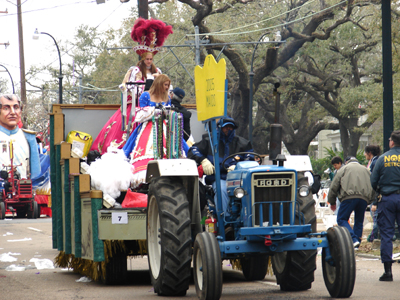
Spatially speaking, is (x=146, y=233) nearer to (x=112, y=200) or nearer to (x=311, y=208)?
(x=112, y=200)

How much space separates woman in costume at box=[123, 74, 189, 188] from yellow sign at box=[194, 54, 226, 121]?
213cm

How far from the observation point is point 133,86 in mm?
10766

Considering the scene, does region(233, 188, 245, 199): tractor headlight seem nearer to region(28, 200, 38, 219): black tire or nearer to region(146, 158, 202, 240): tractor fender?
region(146, 158, 202, 240): tractor fender

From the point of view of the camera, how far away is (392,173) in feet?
28.6

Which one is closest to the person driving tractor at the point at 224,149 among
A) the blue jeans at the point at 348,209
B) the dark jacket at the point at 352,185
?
the dark jacket at the point at 352,185

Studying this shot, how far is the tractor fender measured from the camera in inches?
286

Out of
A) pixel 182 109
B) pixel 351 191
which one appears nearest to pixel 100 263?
pixel 182 109

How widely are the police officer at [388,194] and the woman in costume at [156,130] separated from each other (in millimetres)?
2737

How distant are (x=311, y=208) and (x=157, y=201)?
1751mm

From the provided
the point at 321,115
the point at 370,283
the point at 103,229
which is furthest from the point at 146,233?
the point at 321,115

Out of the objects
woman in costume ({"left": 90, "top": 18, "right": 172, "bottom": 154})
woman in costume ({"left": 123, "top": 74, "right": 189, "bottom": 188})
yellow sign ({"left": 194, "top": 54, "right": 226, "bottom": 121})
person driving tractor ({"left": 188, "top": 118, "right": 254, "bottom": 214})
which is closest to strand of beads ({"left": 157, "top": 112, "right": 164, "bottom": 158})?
woman in costume ({"left": 123, "top": 74, "right": 189, "bottom": 188})

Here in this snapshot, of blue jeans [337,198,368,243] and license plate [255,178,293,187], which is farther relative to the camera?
blue jeans [337,198,368,243]

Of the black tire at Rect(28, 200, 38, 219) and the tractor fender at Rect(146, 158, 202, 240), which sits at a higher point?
the tractor fender at Rect(146, 158, 202, 240)

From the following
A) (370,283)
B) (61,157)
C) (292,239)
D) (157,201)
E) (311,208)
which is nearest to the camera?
(292,239)
